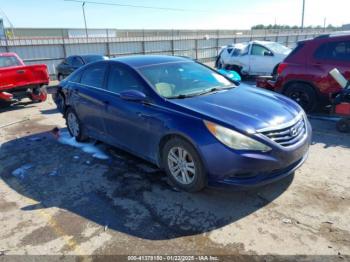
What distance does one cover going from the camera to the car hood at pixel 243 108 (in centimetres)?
345

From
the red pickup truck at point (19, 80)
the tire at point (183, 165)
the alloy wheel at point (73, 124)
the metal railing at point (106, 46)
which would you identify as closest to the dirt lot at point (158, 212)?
the tire at point (183, 165)

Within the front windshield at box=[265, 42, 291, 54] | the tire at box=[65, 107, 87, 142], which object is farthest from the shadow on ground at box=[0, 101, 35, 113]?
the front windshield at box=[265, 42, 291, 54]

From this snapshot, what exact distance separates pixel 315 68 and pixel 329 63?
0.94 feet

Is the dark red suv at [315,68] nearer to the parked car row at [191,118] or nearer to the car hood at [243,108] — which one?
the parked car row at [191,118]

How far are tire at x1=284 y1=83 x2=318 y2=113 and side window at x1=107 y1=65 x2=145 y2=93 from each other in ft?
14.4

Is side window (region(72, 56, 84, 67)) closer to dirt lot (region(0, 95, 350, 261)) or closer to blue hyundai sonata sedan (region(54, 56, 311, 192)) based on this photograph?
blue hyundai sonata sedan (region(54, 56, 311, 192))

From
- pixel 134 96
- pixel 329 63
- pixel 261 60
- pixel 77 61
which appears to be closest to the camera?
pixel 134 96

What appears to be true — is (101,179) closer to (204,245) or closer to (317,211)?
(204,245)

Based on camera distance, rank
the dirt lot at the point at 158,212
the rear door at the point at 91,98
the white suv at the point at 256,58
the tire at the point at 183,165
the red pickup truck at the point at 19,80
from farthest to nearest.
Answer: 1. the white suv at the point at 256,58
2. the red pickup truck at the point at 19,80
3. the rear door at the point at 91,98
4. the tire at the point at 183,165
5. the dirt lot at the point at 158,212

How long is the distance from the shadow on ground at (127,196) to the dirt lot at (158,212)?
0.4 inches

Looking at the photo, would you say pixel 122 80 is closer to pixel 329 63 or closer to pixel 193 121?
pixel 193 121

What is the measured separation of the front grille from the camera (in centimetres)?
340

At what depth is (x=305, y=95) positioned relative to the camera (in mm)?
7152

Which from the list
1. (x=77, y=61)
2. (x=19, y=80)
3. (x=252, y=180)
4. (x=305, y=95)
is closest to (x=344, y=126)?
(x=305, y=95)
